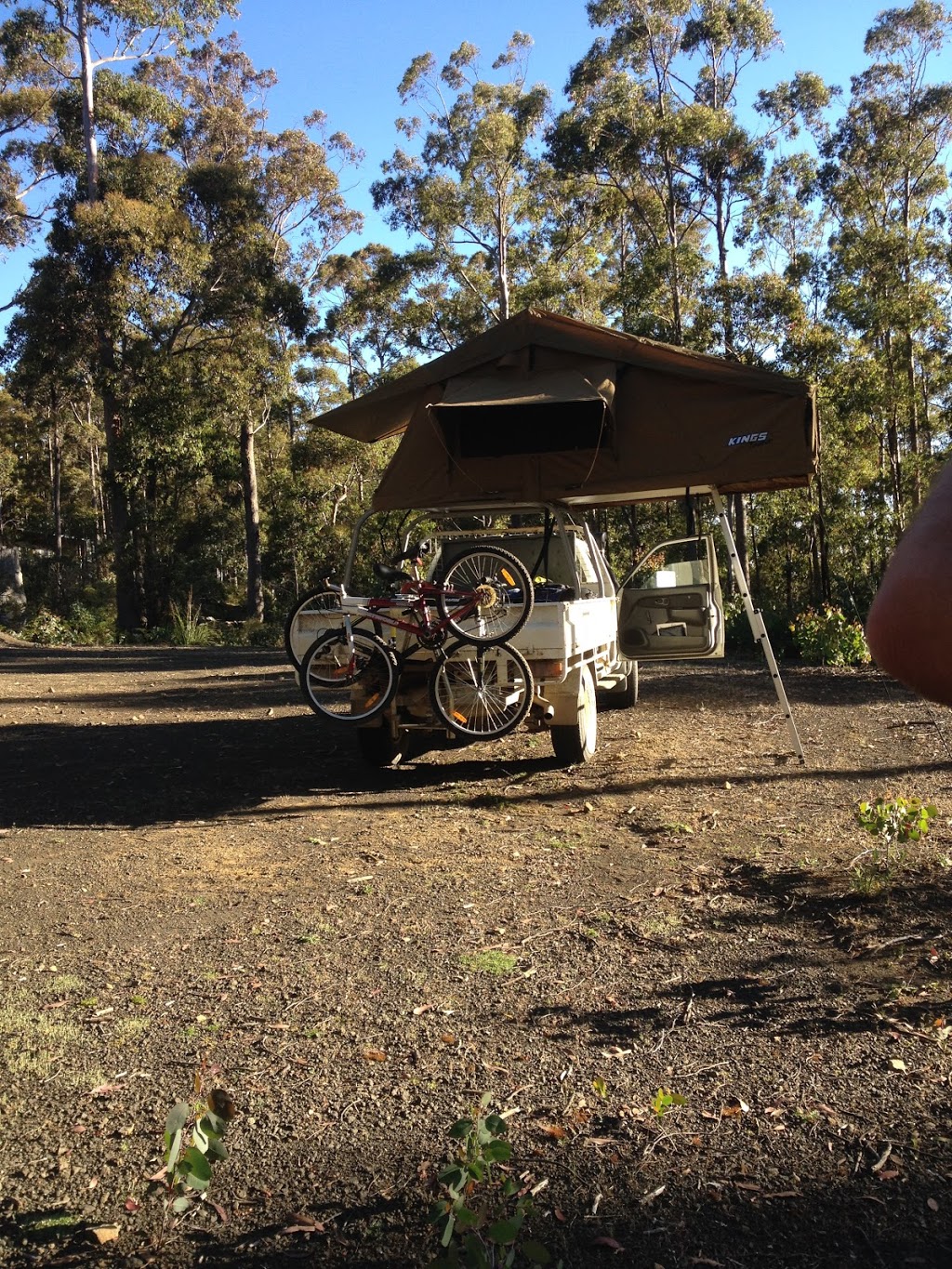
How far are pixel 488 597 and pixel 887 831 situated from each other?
10.5 ft

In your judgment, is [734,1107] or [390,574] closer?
[734,1107]

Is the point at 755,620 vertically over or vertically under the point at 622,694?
over

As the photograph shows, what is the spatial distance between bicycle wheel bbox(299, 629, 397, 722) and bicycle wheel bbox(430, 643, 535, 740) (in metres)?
0.40

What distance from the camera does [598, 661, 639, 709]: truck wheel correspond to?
36.1ft

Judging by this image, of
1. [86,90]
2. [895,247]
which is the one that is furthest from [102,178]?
[895,247]

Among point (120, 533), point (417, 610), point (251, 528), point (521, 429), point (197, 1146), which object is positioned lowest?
point (197, 1146)

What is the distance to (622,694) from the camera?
1113cm

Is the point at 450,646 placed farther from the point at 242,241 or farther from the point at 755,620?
the point at 242,241

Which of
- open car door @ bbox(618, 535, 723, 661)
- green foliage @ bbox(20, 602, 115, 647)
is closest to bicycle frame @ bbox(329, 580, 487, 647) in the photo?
open car door @ bbox(618, 535, 723, 661)

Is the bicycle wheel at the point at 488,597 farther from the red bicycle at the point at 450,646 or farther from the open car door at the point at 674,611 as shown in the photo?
the open car door at the point at 674,611

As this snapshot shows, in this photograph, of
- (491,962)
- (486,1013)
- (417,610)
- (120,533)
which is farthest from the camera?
(120,533)

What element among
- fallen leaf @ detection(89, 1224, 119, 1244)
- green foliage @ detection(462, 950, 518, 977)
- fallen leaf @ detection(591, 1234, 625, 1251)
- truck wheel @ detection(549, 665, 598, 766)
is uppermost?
truck wheel @ detection(549, 665, 598, 766)

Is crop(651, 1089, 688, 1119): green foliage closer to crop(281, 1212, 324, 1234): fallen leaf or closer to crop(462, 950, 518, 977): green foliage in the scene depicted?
crop(281, 1212, 324, 1234): fallen leaf

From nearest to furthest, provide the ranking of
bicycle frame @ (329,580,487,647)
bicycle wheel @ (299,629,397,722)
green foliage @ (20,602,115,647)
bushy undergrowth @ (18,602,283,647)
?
bicycle frame @ (329,580,487,647), bicycle wheel @ (299,629,397,722), bushy undergrowth @ (18,602,283,647), green foliage @ (20,602,115,647)
